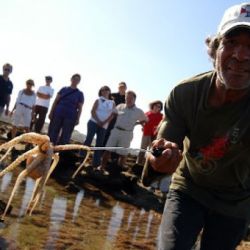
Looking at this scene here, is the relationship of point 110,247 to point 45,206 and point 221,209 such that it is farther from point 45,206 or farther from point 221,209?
point 221,209

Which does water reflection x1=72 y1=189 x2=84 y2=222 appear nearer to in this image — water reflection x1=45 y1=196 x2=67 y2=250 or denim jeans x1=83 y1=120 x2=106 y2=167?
water reflection x1=45 y1=196 x2=67 y2=250

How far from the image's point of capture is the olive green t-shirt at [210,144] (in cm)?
313

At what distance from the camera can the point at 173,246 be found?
2.96 meters

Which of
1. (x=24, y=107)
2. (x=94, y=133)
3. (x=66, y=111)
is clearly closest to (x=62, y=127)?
(x=66, y=111)

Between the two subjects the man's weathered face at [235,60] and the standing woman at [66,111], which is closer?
the man's weathered face at [235,60]

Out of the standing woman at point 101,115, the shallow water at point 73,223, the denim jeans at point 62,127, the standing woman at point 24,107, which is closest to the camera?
the shallow water at point 73,223

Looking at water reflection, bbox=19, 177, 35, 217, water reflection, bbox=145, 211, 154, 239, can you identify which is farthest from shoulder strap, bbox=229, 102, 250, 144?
water reflection, bbox=145, 211, 154, 239

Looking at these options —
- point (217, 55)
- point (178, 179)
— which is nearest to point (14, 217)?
point (178, 179)

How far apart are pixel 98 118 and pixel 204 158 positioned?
7981mm

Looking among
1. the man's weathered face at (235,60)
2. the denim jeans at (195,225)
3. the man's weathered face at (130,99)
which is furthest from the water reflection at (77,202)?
the man's weathered face at (235,60)

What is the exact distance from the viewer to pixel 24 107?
1303 centimetres

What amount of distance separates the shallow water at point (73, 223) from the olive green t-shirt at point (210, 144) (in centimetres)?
267

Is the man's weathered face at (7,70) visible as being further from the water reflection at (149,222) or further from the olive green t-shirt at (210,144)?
the olive green t-shirt at (210,144)

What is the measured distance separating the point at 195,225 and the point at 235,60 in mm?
1086
